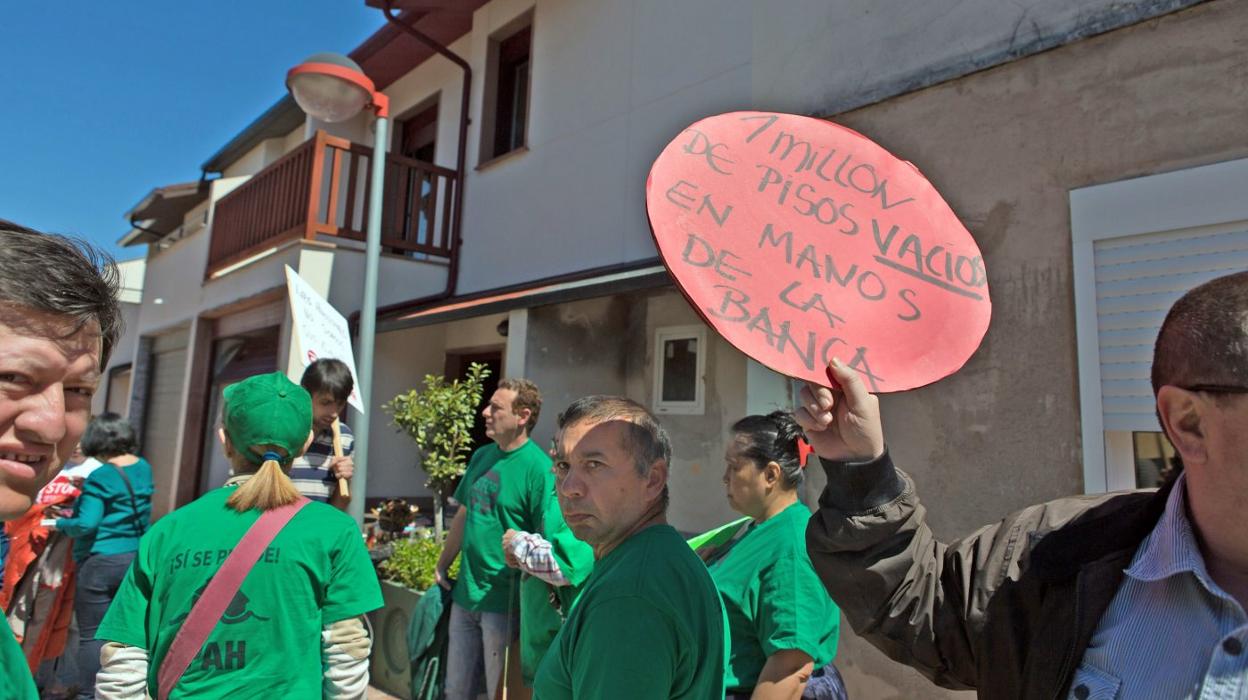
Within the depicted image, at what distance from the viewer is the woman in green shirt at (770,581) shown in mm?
2088

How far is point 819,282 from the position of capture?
1.40m

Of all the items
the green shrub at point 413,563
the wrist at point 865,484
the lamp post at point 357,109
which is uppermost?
the lamp post at point 357,109

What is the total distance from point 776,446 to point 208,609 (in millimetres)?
1758

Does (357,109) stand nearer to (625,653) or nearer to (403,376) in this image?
(403,376)

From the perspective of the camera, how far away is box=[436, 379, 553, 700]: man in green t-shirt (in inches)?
140

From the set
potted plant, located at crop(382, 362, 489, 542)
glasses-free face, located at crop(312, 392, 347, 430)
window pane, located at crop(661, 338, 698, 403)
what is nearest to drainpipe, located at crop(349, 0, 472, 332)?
potted plant, located at crop(382, 362, 489, 542)

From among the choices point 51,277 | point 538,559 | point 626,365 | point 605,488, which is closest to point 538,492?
point 538,559

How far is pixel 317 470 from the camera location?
3535mm

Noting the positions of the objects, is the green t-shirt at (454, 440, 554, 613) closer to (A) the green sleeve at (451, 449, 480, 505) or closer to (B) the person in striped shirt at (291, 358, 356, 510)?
(A) the green sleeve at (451, 449, 480, 505)

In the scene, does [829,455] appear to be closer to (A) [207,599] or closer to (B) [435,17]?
(A) [207,599]

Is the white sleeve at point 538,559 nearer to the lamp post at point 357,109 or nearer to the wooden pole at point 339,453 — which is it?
the wooden pole at point 339,453

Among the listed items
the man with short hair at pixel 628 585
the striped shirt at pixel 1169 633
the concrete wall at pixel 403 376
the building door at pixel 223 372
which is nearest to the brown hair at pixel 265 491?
the man with short hair at pixel 628 585

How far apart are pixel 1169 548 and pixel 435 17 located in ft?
29.7

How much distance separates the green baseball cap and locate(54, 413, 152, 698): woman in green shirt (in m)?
2.53
